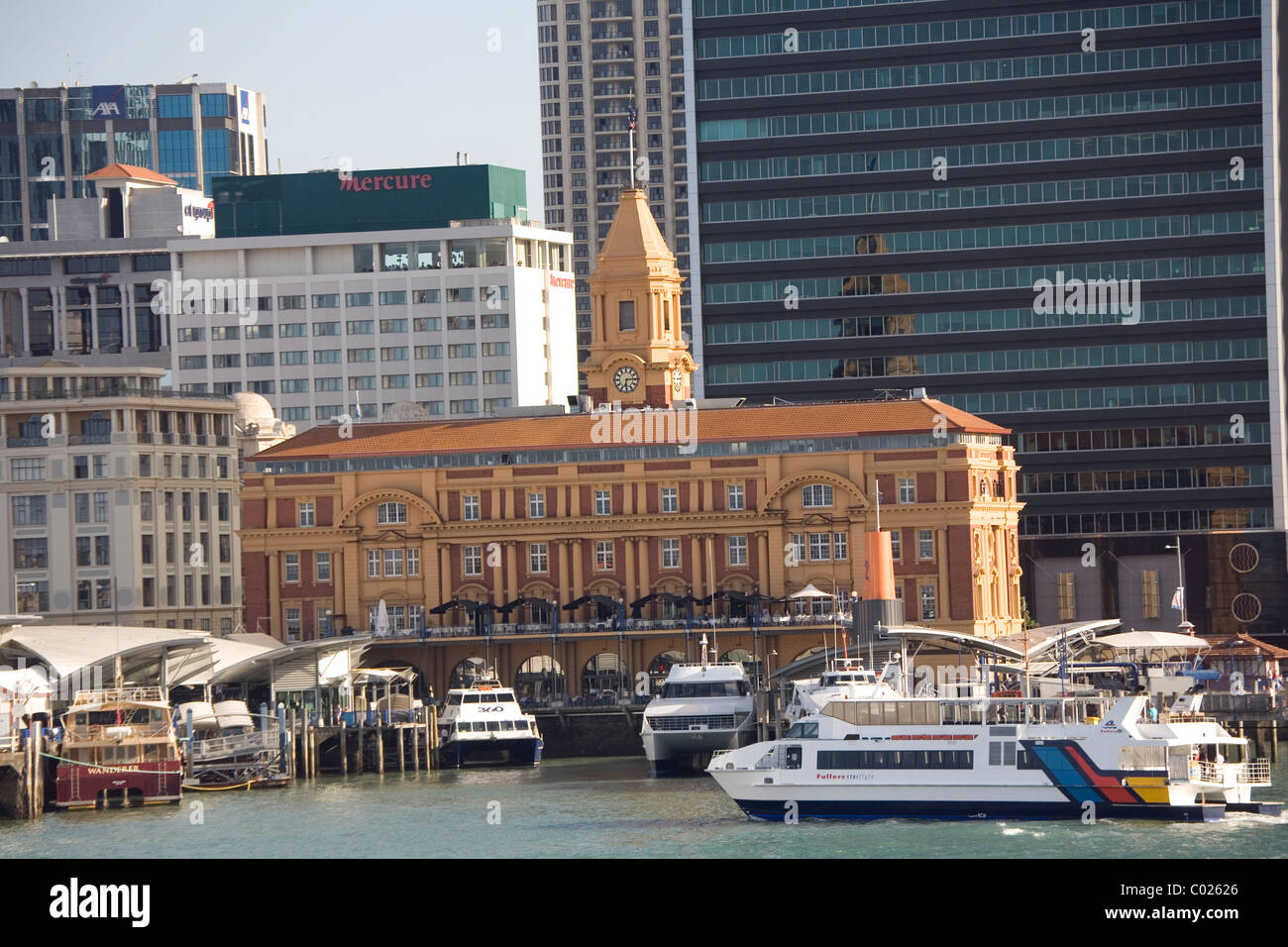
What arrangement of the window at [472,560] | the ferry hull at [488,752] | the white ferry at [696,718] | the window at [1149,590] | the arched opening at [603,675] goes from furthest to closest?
the window at [1149,590], the window at [472,560], the arched opening at [603,675], the ferry hull at [488,752], the white ferry at [696,718]

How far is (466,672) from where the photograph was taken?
142500 millimetres

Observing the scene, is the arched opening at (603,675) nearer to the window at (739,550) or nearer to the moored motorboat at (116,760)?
the window at (739,550)

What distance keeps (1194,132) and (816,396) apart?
33.9 meters

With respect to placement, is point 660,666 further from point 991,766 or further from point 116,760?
point 991,766

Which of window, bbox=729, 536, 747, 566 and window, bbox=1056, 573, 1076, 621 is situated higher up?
window, bbox=729, 536, 747, 566

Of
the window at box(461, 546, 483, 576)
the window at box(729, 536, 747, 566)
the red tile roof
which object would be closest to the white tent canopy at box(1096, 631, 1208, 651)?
the red tile roof

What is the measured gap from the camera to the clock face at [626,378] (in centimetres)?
15975

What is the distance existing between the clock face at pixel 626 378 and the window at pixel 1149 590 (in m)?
41.7

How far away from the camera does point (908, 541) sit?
5689 inches

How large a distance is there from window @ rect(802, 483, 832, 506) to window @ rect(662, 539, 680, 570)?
8.39m

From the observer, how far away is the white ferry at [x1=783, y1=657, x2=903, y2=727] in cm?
9488

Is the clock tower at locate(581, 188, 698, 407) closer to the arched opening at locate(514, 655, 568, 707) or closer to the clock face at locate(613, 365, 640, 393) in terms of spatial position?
the clock face at locate(613, 365, 640, 393)

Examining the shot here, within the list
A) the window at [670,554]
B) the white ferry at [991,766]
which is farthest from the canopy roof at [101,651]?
the white ferry at [991,766]
